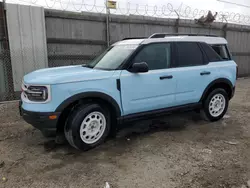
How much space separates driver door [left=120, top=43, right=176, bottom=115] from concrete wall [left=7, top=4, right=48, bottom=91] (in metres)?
3.66

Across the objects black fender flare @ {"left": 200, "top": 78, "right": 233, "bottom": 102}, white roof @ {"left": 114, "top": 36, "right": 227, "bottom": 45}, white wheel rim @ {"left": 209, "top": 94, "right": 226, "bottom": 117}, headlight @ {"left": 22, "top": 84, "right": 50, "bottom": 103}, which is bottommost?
white wheel rim @ {"left": 209, "top": 94, "right": 226, "bottom": 117}

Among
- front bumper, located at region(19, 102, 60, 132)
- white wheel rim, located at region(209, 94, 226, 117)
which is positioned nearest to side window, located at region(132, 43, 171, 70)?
white wheel rim, located at region(209, 94, 226, 117)

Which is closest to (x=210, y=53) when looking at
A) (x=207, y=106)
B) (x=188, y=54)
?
(x=188, y=54)

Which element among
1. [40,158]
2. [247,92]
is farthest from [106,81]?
[247,92]

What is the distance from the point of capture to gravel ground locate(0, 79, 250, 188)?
115 inches

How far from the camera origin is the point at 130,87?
12.9 ft

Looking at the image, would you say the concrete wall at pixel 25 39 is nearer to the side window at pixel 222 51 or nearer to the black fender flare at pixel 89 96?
the black fender flare at pixel 89 96

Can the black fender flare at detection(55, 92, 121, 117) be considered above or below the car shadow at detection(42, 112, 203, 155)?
above

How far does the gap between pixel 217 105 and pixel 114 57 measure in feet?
8.45

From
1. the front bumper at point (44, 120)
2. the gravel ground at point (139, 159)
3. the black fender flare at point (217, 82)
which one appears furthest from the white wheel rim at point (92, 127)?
the black fender flare at point (217, 82)

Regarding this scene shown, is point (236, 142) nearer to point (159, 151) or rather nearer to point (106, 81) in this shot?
point (159, 151)

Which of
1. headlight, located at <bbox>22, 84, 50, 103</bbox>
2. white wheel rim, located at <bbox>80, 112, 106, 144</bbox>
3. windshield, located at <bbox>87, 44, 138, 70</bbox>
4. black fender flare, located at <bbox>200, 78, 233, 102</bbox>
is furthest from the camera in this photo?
black fender flare, located at <bbox>200, 78, 233, 102</bbox>

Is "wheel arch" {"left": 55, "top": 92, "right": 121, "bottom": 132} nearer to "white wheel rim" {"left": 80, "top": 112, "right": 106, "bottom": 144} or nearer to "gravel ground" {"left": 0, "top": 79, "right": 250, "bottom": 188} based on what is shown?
"white wheel rim" {"left": 80, "top": 112, "right": 106, "bottom": 144}

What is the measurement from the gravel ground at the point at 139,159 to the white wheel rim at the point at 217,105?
1.01 feet
